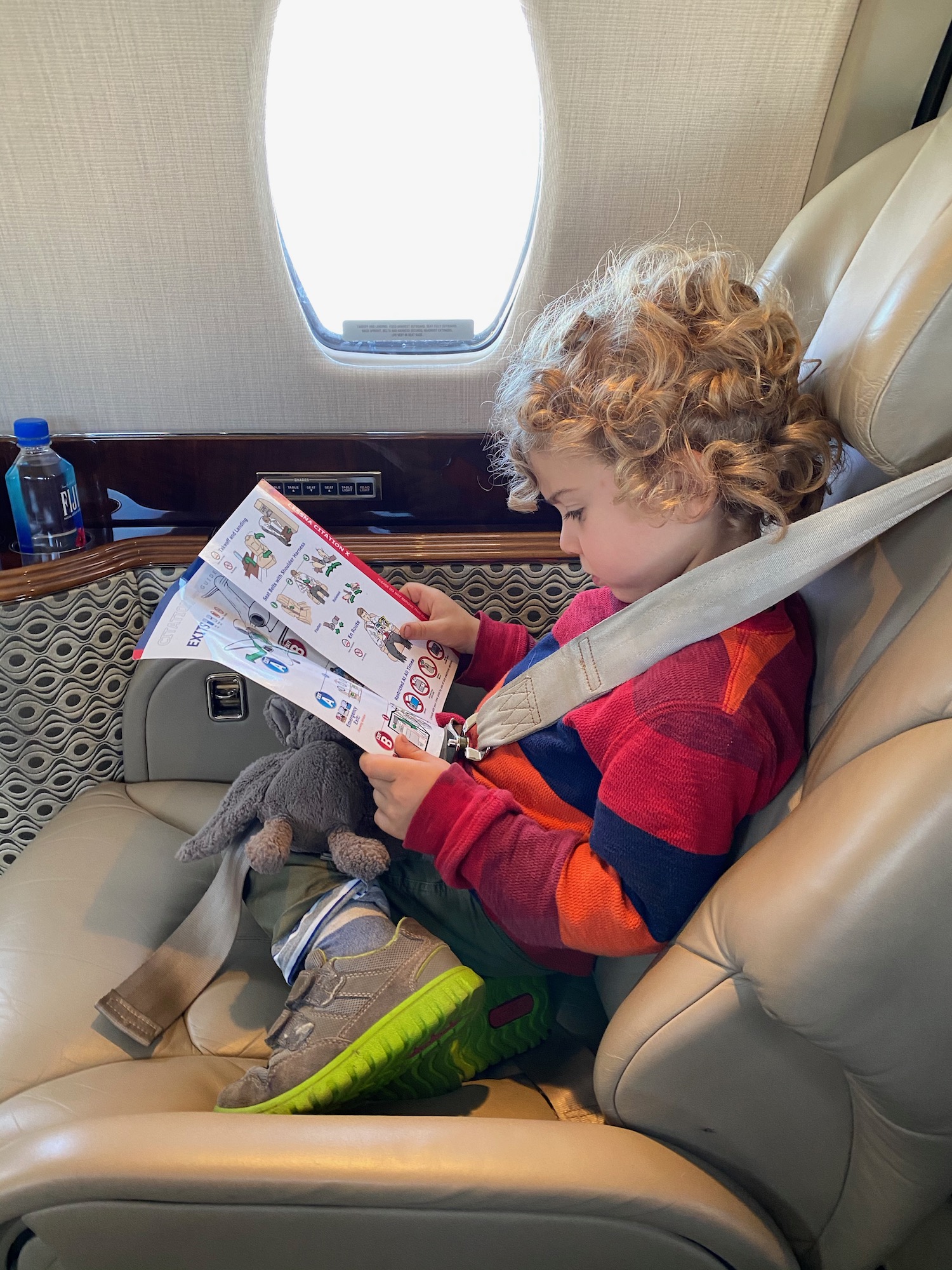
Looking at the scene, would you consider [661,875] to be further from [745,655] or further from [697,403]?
[697,403]

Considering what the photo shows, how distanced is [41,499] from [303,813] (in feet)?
2.28

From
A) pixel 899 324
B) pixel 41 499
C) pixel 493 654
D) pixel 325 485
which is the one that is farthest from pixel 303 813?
pixel 899 324

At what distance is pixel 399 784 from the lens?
973 mm

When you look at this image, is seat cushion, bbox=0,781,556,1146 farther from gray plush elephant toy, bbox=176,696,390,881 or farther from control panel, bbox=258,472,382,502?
control panel, bbox=258,472,382,502

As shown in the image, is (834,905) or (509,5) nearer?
(834,905)

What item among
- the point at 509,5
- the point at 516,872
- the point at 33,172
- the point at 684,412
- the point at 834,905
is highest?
the point at 509,5

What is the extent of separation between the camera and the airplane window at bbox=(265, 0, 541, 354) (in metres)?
1.20

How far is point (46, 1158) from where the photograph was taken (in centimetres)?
71

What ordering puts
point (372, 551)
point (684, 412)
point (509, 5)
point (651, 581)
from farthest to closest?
1. point (372, 551)
2. point (509, 5)
3. point (651, 581)
4. point (684, 412)

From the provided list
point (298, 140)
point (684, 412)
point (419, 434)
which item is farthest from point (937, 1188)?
point (298, 140)

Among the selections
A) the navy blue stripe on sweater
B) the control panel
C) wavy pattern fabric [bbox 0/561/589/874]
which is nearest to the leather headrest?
the navy blue stripe on sweater

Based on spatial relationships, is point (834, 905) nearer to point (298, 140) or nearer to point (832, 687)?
point (832, 687)

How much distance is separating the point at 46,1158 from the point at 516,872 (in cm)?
48

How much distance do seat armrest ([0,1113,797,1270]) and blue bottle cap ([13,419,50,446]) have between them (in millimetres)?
948
